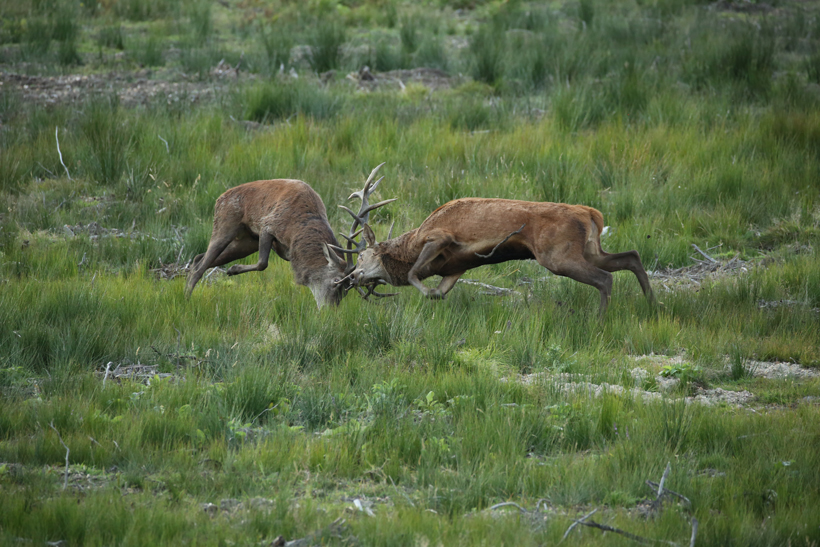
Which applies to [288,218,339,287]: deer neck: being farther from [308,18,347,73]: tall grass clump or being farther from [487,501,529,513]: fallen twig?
[308,18,347,73]: tall grass clump

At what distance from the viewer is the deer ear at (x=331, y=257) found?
6.59 m

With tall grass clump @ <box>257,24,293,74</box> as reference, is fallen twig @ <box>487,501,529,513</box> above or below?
below

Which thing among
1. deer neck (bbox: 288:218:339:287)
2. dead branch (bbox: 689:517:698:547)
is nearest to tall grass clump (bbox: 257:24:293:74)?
deer neck (bbox: 288:218:339:287)

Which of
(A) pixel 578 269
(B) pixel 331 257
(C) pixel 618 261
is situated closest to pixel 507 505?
(A) pixel 578 269

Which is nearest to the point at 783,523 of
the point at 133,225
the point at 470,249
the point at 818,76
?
the point at 470,249

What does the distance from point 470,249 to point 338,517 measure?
129 inches

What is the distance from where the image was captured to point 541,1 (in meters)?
19.5

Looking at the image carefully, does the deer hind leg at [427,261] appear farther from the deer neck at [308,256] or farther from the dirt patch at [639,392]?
the dirt patch at [639,392]

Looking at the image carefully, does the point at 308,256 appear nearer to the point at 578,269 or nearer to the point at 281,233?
the point at 281,233

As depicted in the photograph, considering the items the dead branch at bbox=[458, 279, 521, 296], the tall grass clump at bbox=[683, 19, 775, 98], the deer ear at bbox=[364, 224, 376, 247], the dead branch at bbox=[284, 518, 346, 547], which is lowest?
the dead branch at bbox=[458, 279, 521, 296]

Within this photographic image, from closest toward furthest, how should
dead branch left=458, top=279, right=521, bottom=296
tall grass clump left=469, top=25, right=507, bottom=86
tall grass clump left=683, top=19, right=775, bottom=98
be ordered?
dead branch left=458, top=279, right=521, bottom=296, tall grass clump left=683, top=19, right=775, bottom=98, tall grass clump left=469, top=25, right=507, bottom=86

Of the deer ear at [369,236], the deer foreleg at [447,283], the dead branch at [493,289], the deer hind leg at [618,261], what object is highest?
the deer ear at [369,236]

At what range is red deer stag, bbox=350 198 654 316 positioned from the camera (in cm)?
643

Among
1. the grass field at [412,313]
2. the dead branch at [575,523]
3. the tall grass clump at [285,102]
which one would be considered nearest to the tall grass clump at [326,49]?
the grass field at [412,313]
